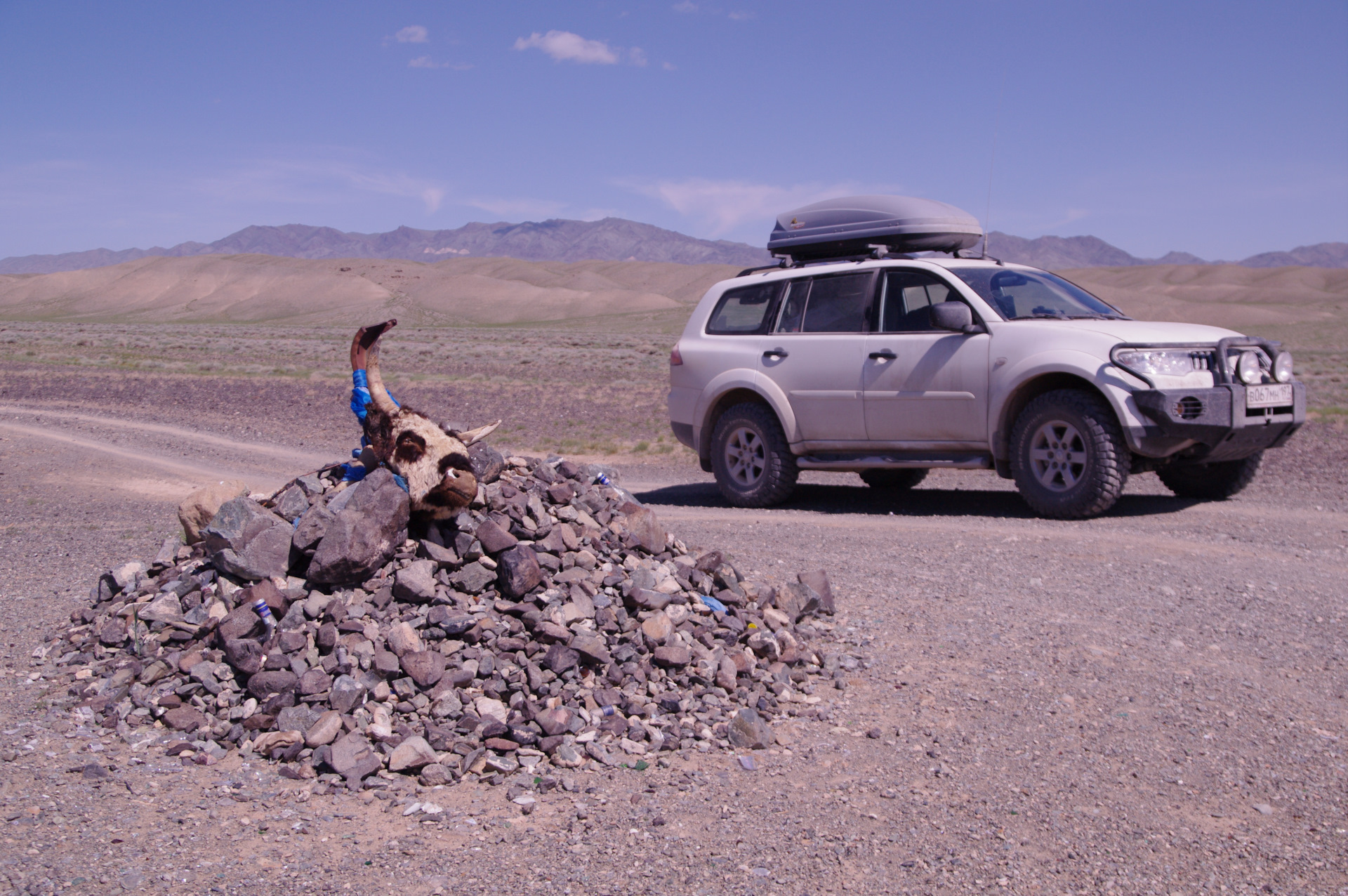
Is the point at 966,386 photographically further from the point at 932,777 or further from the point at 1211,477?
the point at 932,777

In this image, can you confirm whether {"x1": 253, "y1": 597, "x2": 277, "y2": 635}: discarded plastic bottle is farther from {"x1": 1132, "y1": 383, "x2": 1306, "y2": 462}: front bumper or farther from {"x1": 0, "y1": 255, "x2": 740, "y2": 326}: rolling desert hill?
{"x1": 0, "y1": 255, "x2": 740, "y2": 326}: rolling desert hill

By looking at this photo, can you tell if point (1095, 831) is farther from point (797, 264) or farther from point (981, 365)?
point (797, 264)

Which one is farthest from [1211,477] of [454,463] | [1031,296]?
[454,463]

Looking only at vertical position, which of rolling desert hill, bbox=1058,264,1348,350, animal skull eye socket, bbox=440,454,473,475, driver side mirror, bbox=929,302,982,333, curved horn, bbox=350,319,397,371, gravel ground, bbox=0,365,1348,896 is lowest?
gravel ground, bbox=0,365,1348,896

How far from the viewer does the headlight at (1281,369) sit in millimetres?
7988

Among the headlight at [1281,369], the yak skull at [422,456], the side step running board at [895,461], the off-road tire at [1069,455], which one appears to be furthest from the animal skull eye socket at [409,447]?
the headlight at [1281,369]

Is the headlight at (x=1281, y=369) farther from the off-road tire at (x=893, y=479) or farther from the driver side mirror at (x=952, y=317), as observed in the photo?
the off-road tire at (x=893, y=479)

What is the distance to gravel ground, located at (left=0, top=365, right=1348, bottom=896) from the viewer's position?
134 inches

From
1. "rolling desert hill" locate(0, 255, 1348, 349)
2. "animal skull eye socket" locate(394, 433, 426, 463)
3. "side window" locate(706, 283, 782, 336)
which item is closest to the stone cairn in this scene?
"animal skull eye socket" locate(394, 433, 426, 463)

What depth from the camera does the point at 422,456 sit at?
534 cm

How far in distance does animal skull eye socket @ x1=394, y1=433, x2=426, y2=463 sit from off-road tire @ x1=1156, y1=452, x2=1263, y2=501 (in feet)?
20.7

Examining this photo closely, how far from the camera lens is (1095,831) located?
11.7 feet

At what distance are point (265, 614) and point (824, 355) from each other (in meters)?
5.38

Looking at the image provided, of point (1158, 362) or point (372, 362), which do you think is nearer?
point (372, 362)
